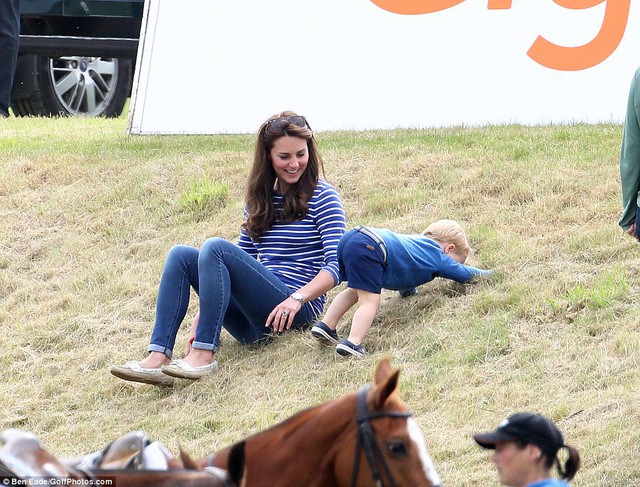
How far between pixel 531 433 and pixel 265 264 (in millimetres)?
2996

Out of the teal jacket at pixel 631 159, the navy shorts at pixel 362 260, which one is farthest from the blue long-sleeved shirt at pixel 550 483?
the navy shorts at pixel 362 260

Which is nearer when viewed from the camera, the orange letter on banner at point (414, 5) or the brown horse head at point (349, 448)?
the brown horse head at point (349, 448)

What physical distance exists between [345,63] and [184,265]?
3203 mm

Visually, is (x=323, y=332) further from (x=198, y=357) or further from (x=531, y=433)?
(x=531, y=433)

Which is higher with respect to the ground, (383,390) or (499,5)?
(499,5)

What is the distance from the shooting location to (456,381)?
18.2ft

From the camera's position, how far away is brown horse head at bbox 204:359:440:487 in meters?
2.96

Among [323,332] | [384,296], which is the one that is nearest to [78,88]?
[384,296]

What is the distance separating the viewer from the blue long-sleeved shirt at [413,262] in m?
5.96

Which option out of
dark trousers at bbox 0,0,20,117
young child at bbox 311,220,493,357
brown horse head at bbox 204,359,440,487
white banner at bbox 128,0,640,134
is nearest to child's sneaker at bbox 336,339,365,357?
young child at bbox 311,220,493,357

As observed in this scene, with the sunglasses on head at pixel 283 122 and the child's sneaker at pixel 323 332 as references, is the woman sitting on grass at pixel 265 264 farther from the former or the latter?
the child's sneaker at pixel 323 332

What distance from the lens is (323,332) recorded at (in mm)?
5992

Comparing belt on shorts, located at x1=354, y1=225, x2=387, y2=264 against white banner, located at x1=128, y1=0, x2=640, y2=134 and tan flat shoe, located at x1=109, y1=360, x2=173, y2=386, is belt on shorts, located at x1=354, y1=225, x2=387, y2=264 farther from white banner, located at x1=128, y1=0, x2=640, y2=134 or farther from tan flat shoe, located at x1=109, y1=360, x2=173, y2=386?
white banner, located at x1=128, y1=0, x2=640, y2=134

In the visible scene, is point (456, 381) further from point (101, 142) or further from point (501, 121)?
point (101, 142)
